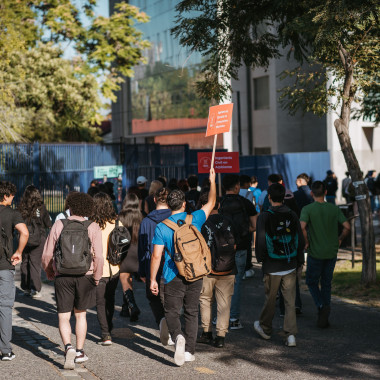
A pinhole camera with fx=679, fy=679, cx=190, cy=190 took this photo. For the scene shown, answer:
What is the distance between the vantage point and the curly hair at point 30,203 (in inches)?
410

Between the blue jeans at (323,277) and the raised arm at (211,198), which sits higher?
the raised arm at (211,198)

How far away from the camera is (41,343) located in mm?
7902

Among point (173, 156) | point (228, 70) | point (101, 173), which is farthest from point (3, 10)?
point (228, 70)

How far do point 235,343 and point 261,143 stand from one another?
2914cm

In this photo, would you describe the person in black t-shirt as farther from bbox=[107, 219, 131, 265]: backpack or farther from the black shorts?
bbox=[107, 219, 131, 265]: backpack

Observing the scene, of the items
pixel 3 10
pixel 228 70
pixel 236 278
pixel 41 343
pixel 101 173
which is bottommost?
pixel 41 343

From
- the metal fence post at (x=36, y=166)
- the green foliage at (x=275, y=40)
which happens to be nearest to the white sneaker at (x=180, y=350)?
the green foliage at (x=275, y=40)

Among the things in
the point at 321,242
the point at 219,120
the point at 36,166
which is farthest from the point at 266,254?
the point at 36,166

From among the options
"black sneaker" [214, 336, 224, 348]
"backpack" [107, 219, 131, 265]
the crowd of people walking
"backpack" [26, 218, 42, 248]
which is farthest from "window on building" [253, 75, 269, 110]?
"black sneaker" [214, 336, 224, 348]

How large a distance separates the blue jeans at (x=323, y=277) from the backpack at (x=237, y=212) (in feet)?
3.01

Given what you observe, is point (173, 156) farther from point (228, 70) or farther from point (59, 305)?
point (59, 305)

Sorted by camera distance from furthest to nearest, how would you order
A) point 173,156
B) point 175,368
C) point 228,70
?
point 173,156
point 228,70
point 175,368

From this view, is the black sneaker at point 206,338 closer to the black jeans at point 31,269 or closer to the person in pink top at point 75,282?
the person in pink top at point 75,282

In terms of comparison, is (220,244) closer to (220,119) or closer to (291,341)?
(291,341)
